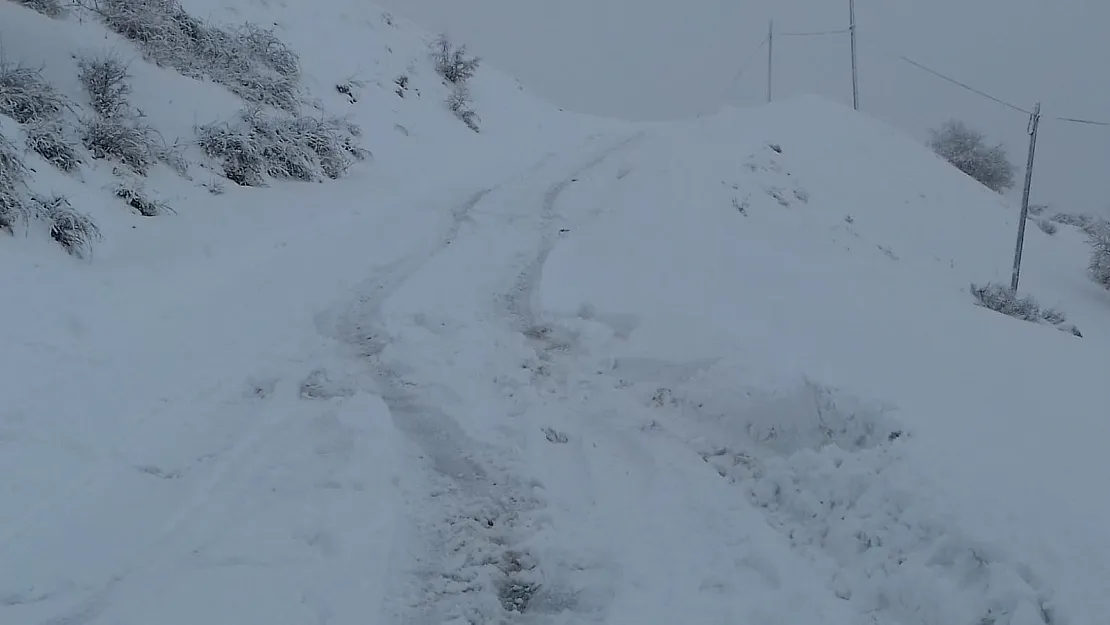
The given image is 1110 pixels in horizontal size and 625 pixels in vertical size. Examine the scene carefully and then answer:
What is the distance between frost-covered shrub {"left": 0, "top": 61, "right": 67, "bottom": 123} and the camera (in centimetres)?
750

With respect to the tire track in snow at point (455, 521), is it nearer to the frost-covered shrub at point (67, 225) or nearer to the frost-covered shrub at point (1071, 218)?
the frost-covered shrub at point (67, 225)

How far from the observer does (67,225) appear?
6.30m

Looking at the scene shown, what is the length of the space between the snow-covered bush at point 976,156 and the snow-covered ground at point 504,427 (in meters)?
24.0

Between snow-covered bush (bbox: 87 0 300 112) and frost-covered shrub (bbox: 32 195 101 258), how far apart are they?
189 inches

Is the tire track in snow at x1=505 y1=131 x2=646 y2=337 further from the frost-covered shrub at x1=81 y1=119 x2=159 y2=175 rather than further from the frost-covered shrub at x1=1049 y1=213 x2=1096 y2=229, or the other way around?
the frost-covered shrub at x1=1049 y1=213 x2=1096 y2=229

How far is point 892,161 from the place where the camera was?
1930 cm

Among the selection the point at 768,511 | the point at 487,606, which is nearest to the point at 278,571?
the point at 487,606

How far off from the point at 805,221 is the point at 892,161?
26.7 feet

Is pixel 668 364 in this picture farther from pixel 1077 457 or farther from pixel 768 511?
pixel 1077 457

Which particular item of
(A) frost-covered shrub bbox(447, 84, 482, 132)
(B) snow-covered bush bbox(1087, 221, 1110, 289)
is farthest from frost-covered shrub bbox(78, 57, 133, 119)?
(B) snow-covered bush bbox(1087, 221, 1110, 289)

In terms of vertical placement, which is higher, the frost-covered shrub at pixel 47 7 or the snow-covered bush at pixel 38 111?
the frost-covered shrub at pixel 47 7

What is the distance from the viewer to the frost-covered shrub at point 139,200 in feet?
24.6

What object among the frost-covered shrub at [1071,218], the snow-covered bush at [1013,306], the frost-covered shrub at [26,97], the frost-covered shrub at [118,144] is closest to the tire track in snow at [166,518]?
the frost-covered shrub at [118,144]

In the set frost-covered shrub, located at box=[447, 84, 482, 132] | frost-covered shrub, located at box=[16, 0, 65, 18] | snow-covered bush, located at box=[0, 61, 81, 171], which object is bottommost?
frost-covered shrub, located at box=[447, 84, 482, 132]
